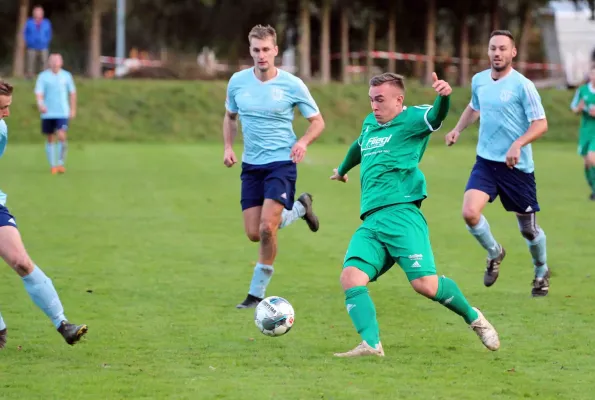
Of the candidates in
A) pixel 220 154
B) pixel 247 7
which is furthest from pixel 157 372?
pixel 247 7

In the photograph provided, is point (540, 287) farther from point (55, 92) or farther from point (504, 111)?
point (55, 92)

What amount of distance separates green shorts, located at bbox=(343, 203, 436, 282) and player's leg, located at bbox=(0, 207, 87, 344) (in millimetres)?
1791

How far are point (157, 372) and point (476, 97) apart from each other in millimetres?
4433

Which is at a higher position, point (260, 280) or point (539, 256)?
point (539, 256)

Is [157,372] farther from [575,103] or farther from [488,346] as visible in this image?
[575,103]

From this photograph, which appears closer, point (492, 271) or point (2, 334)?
point (2, 334)

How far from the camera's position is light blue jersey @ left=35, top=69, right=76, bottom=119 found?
77.4 feet

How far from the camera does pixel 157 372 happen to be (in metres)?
7.22

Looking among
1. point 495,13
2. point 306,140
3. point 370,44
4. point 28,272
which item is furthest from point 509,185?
point 370,44

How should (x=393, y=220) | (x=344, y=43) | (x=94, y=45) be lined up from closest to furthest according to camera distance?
(x=393, y=220) < (x=94, y=45) < (x=344, y=43)

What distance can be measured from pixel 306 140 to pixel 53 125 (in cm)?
1470

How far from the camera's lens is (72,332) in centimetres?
763

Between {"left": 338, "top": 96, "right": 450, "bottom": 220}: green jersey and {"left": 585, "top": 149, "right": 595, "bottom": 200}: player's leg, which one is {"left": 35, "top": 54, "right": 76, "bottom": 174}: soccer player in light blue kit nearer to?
{"left": 585, "top": 149, "right": 595, "bottom": 200}: player's leg

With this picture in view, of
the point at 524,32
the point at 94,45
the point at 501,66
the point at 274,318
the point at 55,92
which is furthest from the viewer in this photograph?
the point at 524,32
